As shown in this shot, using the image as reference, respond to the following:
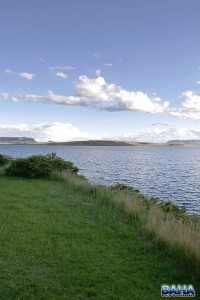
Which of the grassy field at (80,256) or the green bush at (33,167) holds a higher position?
the green bush at (33,167)

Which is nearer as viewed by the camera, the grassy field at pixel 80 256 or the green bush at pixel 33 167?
the grassy field at pixel 80 256

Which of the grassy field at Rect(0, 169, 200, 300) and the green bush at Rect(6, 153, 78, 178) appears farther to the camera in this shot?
the green bush at Rect(6, 153, 78, 178)

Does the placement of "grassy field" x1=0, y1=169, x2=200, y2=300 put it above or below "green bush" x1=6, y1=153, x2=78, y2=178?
below

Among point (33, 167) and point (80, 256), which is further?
point (33, 167)

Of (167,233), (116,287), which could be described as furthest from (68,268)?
(167,233)

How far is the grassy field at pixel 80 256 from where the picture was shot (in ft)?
21.6

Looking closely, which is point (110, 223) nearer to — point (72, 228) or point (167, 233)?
point (72, 228)

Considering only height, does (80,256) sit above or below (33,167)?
below

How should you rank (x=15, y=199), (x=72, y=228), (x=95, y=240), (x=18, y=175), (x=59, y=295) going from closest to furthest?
(x=59, y=295) → (x=95, y=240) → (x=72, y=228) → (x=15, y=199) → (x=18, y=175)

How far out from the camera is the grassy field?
21.6ft

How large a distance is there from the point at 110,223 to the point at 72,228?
1621mm

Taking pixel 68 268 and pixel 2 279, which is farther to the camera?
pixel 68 268

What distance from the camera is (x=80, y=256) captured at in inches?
324

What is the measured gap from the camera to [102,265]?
7.77 m
